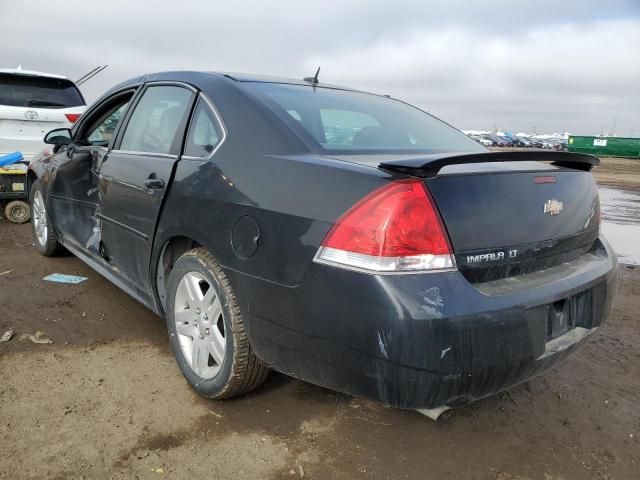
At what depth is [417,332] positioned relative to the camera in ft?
5.68

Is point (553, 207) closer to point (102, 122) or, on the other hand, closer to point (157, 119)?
point (157, 119)

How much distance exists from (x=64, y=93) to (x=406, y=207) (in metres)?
7.29

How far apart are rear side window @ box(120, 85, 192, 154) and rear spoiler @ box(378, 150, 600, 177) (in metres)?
1.44

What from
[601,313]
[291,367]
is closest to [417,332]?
[291,367]

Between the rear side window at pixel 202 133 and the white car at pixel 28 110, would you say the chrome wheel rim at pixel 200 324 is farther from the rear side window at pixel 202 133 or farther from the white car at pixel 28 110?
the white car at pixel 28 110

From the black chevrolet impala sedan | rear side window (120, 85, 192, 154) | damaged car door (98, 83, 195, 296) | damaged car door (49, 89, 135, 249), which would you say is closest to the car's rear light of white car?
the black chevrolet impala sedan

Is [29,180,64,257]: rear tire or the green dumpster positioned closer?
[29,180,64,257]: rear tire

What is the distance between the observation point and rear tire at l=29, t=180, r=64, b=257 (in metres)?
4.76

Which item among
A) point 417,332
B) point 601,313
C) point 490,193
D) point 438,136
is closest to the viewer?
point 417,332

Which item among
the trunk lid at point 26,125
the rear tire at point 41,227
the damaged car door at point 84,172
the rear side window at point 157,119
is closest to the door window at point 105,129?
the damaged car door at point 84,172

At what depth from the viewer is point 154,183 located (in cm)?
275

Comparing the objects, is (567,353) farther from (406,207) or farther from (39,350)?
(39,350)

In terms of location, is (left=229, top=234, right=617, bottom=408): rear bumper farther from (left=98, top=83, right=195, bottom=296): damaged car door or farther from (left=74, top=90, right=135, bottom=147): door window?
(left=74, top=90, right=135, bottom=147): door window

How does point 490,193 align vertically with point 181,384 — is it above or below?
above
